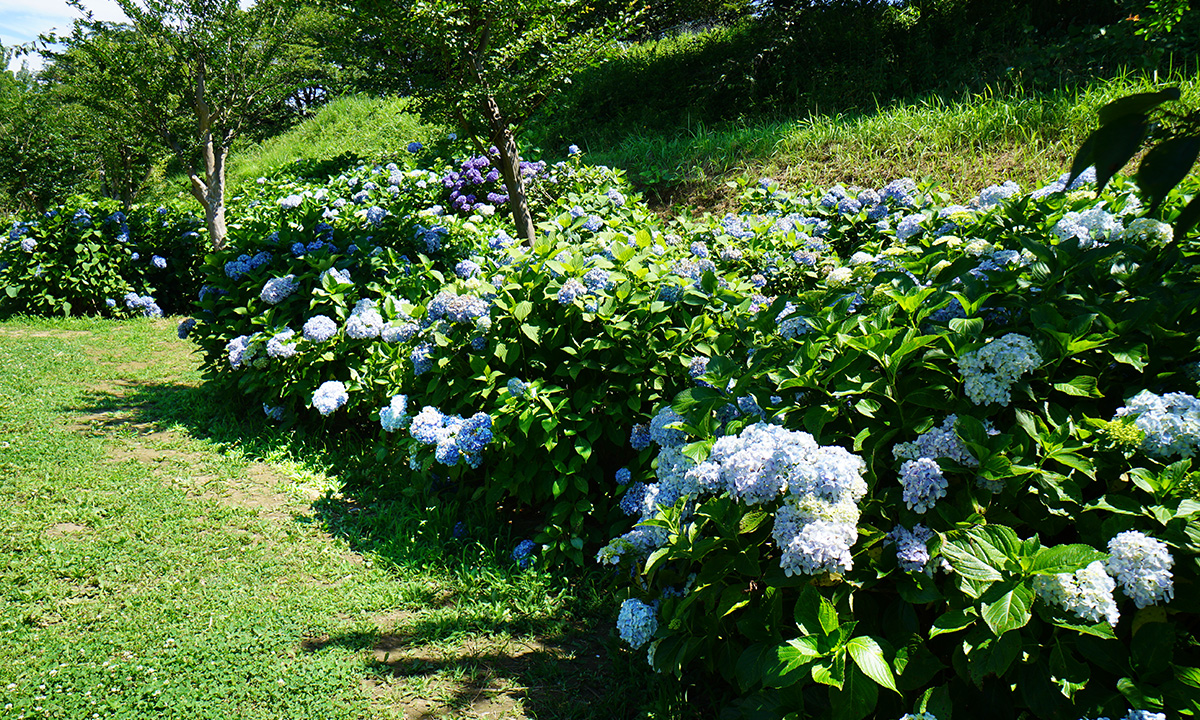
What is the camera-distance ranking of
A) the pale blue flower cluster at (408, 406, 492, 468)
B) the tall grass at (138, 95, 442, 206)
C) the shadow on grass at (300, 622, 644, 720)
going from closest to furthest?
the shadow on grass at (300, 622, 644, 720), the pale blue flower cluster at (408, 406, 492, 468), the tall grass at (138, 95, 442, 206)

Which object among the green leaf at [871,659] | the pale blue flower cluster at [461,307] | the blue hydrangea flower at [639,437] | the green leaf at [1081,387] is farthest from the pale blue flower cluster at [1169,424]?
the pale blue flower cluster at [461,307]

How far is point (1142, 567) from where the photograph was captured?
137 centimetres

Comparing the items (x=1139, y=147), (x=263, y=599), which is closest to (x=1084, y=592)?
(x=1139, y=147)

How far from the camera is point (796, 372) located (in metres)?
1.90

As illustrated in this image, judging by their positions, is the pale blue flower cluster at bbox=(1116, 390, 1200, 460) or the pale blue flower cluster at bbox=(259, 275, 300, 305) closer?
the pale blue flower cluster at bbox=(1116, 390, 1200, 460)

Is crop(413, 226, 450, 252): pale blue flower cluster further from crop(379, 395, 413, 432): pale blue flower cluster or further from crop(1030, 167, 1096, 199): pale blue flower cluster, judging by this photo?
crop(1030, 167, 1096, 199): pale blue flower cluster

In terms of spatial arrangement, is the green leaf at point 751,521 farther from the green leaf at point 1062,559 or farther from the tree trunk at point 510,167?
the tree trunk at point 510,167

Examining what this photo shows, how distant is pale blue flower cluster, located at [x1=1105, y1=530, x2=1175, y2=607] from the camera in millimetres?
1354

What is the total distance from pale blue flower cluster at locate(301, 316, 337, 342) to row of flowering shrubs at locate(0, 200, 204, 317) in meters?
4.58

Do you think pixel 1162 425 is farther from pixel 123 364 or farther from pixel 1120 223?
pixel 123 364

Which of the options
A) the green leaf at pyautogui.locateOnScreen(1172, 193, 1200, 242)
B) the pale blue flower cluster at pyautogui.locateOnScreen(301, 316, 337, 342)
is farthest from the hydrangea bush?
the pale blue flower cluster at pyautogui.locateOnScreen(301, 316, 337, 342)

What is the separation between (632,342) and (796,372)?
109cm

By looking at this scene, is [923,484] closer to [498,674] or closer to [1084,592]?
[1084,592]

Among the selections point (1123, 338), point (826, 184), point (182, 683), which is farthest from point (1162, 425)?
point (826, 184)
